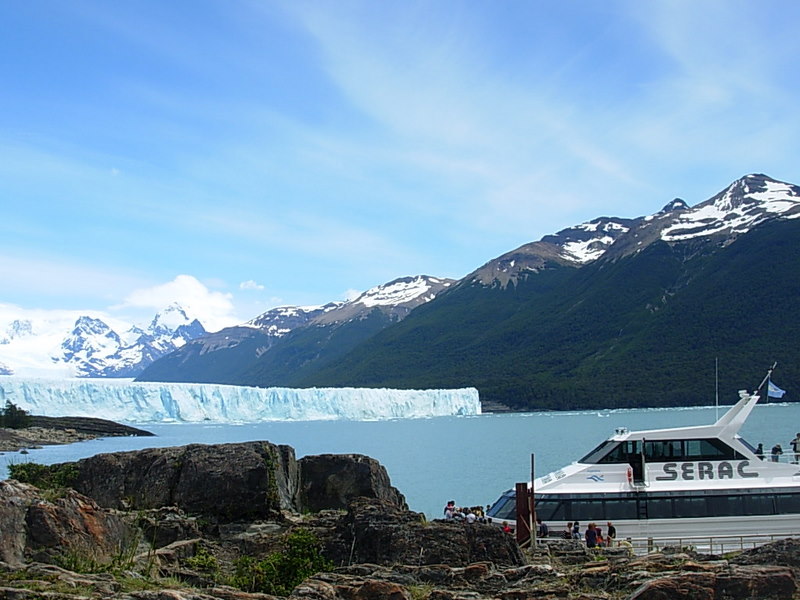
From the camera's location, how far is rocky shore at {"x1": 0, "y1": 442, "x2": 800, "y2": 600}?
10.5 m

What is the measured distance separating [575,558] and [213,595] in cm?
772

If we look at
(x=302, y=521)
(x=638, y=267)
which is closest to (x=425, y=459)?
(x=302, y=521)

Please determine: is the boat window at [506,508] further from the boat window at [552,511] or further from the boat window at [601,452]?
the boat window at [601,452]

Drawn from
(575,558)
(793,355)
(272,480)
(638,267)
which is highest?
(638,267)

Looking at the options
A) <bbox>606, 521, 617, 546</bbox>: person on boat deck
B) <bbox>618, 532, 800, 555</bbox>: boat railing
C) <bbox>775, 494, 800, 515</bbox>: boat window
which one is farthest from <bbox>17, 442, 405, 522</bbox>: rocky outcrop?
<bbox>775, 494, 800, 515</bbox>: boat window

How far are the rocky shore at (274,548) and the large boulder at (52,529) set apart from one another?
2 cm

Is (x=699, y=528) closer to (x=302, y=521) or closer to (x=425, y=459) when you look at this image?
(x=302, y=521)

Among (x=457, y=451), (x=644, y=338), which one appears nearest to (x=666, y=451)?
(x=457, y=451)

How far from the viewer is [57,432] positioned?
84688 mm

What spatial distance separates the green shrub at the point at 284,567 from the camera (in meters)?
12.8

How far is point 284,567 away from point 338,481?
6947 millimetres

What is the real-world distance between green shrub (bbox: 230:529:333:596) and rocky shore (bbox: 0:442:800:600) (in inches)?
1.3

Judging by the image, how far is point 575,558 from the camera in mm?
15477

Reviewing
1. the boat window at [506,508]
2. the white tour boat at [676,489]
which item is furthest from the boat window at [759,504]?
the boat window at [506,508]
